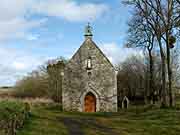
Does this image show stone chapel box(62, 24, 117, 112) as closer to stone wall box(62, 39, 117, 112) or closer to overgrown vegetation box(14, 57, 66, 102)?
stone wall box(62, 39, 117, 112)

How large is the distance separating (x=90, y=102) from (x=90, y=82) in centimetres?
210

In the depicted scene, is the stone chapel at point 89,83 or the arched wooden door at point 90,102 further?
the arched wooden door at point 90,102

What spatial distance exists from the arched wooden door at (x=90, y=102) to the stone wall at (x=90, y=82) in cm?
39

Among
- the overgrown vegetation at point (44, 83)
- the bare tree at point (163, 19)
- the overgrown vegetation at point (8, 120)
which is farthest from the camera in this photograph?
the overgrown vegetation at point (44, 83)

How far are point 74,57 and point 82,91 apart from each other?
3.69 metres

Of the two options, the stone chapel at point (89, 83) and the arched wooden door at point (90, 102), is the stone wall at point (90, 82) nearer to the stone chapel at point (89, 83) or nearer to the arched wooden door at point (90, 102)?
the stone chapel at point (89, 83)

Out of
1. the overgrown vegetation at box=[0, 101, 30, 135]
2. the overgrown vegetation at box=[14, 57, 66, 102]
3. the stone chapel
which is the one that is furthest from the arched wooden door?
the overgrown vegetation at box=[0, 101, 30, 135]

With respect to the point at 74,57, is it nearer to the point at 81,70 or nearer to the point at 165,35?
the point at 81,70

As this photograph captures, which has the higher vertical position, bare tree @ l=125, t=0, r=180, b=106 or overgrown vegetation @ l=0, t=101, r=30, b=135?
bare tree @ l=125, t=0, r=180, b=106

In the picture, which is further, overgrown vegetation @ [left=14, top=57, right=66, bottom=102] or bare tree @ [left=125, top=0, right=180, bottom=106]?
overgrown vegetation @ [left=14, top=57, right=66, bottom=102]

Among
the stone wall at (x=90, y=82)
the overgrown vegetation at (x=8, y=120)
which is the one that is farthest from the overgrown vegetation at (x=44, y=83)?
the overgrown vegetation at (x=8, y=120)

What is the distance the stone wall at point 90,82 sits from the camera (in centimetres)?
3212

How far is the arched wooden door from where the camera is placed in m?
32.3

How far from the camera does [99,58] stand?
1286 inches
